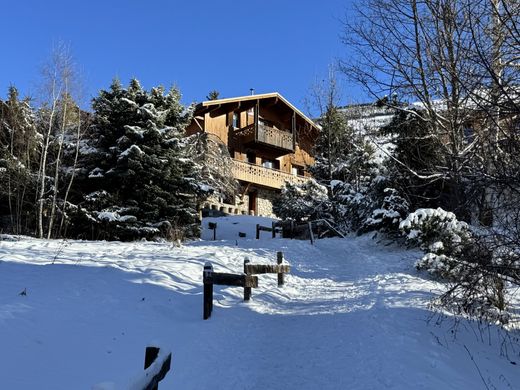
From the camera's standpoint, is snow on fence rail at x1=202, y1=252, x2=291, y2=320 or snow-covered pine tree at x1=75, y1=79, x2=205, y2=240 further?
snow-covered pine tree at x1=75, y1=79, x2=205, y2=240

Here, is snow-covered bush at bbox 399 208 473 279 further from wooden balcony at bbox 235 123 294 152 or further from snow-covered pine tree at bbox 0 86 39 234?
wooden balcony at bbox 235 123 294 152

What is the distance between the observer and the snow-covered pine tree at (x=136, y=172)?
1781cm

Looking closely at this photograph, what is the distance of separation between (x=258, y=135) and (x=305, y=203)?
12.4 m

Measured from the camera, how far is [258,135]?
3484 cm

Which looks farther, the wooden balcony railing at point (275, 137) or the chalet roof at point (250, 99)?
the wooden balcony railing at point (275, 137)

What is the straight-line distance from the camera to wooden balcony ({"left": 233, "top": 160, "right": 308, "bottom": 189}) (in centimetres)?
3272

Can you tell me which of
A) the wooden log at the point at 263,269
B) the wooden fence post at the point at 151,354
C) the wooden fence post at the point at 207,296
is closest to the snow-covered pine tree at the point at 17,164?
the wooden log at the point at 263,269

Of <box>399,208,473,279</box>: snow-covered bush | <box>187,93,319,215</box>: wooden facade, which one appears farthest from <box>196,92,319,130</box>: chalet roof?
<box>399,208,473,279</box>: snow-covered bush

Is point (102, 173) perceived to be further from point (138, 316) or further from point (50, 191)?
point (138, 316)

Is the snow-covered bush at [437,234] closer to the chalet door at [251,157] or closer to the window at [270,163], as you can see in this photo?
the chalet door at [251,157]

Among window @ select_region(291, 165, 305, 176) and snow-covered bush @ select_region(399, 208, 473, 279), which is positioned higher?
window @ select_region(291, 165, 305, 176)

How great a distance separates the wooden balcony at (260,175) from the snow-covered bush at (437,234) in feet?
64.9

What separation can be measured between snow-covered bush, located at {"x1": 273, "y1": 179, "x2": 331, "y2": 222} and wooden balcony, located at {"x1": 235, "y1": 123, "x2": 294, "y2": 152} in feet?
35.7

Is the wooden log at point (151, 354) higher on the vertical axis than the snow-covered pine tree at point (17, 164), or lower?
lower
